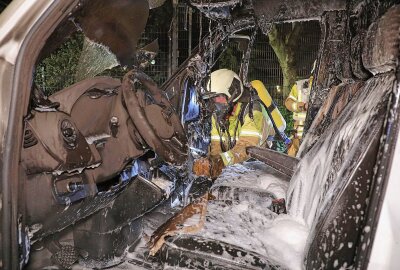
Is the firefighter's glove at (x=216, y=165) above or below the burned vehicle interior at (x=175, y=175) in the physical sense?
below

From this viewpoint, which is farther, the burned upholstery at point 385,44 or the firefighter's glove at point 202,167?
the firefighter's glove at point 202,167

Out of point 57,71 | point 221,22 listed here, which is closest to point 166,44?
point 57,71

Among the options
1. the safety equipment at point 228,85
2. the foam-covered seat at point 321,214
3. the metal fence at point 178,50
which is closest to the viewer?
the foam-covered seat at point 321,214

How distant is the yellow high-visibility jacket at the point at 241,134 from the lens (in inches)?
205

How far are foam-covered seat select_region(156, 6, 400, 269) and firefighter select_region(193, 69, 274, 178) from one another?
2.83 meters

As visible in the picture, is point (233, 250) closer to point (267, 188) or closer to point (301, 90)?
point (267, 188)

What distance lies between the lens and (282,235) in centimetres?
187

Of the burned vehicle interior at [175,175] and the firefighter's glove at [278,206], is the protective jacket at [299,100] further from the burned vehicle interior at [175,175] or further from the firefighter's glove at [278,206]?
the firefighter's glove at [278,206]

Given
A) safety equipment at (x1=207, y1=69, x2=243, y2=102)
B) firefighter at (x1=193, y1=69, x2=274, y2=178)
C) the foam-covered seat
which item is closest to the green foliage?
safety equipment at (x1=207, y1=69, x2=243, y2=102)

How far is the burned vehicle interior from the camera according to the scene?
146 cm

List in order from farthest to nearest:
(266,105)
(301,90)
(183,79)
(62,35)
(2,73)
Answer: (301,90)
(266,105)
(183,79)
(62,35)
(2,73)

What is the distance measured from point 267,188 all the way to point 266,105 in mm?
3263

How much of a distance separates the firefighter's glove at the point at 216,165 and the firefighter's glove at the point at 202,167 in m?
0.09

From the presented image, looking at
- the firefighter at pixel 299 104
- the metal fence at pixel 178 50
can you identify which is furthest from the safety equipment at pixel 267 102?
the metal fence at pixel 178 50
